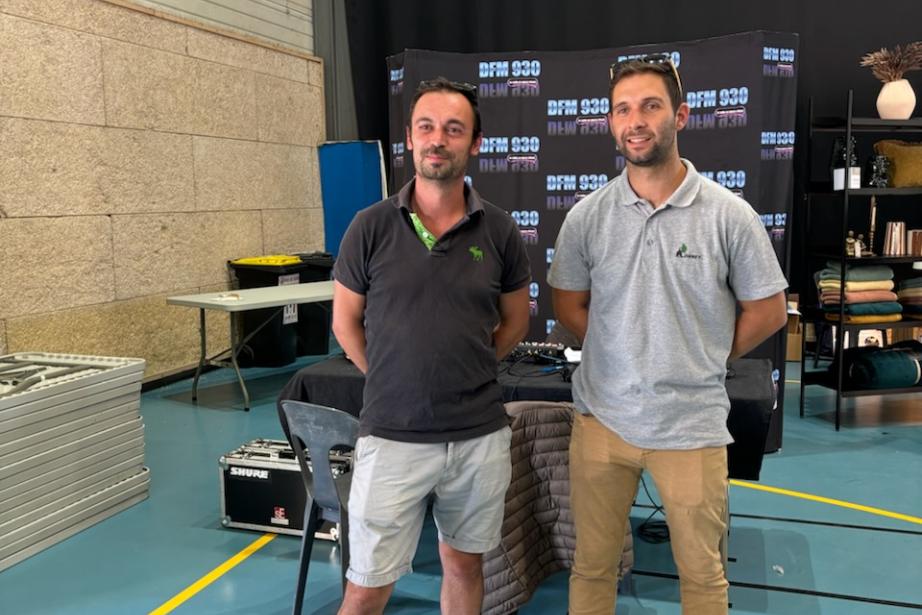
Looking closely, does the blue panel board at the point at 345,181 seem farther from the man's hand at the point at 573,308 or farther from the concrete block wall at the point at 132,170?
the man's hand at the point at 573,308

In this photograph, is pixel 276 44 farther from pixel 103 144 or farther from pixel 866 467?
pixel 866 467

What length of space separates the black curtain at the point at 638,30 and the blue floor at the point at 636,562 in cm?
311

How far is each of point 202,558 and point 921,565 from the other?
2780mm

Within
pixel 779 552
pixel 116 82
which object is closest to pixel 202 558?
pixel 779 552

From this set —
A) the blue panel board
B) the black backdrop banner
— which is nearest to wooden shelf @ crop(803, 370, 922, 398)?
the black backdrop banner

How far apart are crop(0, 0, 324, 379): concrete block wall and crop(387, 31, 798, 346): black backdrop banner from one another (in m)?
1.75

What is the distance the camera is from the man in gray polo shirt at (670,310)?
5.82 feet

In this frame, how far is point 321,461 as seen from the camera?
2.40m

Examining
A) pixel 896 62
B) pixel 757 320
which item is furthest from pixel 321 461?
pixel 896 62

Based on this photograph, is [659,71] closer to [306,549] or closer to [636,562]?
[306,549]

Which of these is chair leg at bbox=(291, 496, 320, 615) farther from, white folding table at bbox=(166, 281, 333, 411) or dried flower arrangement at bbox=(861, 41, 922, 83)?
dried flower arrangement at bbox=(861, 41, 922, 83)

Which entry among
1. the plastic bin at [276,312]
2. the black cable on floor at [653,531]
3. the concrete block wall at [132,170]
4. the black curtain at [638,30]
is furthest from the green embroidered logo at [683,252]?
the black curtain at [638,30]

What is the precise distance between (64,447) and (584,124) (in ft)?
11.1

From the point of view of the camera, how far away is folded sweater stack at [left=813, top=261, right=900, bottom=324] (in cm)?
478
